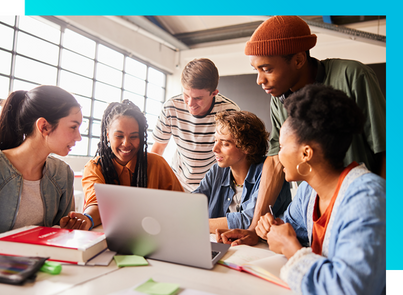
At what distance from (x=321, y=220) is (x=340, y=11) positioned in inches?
37.9

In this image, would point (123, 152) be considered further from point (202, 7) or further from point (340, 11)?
point (340, 11)

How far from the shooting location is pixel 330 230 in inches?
26.8

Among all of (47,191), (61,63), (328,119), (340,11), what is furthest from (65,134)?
(61,63)

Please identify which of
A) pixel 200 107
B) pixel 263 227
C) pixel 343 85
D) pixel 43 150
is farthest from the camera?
pixel 200 107

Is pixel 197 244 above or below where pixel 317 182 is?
below

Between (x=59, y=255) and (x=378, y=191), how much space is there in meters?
0.75

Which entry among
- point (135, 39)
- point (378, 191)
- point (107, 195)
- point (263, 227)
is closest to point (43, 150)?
point (107, 195)

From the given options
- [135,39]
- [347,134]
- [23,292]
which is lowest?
[23,292]

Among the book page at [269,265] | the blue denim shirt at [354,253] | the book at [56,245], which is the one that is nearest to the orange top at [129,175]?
the book at [56,245]

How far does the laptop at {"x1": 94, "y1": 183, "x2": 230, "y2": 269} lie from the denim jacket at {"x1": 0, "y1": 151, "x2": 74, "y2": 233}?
0.48 metres

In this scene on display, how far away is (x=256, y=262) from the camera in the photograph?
0.72 m

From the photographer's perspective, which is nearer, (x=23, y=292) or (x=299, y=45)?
(x=23, y=292)

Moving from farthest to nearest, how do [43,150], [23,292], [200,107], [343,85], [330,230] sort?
[200,107]
[43,150]
[343,85]
[330,230]
[23,292]

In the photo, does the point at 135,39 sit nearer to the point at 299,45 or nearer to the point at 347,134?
the point at 299,45
